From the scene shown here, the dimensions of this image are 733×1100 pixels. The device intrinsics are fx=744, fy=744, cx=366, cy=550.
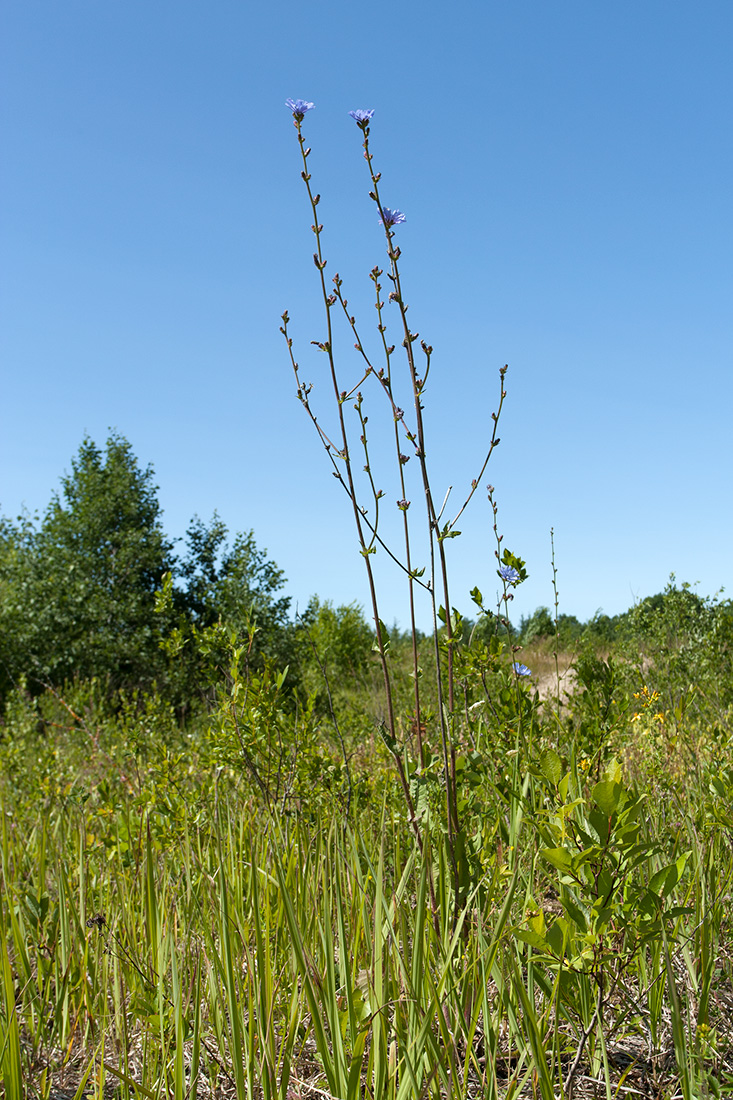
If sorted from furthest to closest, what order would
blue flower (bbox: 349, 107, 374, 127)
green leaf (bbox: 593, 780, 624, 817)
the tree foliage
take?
the tree foliage < blue flower (bbox: 349, 107, 374, 127) < green leaf (bbox: 593, 780, 624, 817)

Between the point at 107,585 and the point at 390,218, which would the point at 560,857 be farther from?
the point at 107,585

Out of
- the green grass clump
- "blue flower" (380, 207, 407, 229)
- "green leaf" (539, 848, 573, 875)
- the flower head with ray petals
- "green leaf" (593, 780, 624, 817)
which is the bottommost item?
the green grass clump

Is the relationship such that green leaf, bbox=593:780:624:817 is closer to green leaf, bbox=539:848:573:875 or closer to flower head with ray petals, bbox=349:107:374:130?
green leaf, bbox=539:848:573:875

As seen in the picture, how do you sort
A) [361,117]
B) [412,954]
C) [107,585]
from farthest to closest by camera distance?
[107,585], [361,117], [412,954]

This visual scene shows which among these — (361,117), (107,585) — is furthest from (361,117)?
(107,585)

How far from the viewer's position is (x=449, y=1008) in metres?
1.42

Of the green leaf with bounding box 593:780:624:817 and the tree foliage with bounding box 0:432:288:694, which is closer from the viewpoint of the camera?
the green leaf with bounding box 593:780:624:817

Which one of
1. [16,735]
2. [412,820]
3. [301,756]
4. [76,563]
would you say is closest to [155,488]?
[76,563]

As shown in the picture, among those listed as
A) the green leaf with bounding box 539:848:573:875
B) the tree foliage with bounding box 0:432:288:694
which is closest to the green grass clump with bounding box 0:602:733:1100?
the green leaf with bounding box 539:848:573:875

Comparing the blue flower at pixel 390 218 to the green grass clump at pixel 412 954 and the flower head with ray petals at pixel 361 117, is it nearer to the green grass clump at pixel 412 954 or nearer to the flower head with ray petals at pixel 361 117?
the flower head with ray petals at pixel 361 117

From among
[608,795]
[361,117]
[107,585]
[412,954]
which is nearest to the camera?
[608,795]

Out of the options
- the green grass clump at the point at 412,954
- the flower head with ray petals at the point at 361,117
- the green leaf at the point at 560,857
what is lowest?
the green grass clump at the point at 412,954

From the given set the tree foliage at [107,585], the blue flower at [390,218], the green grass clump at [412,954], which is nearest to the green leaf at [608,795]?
the green grass clump at [412,954]

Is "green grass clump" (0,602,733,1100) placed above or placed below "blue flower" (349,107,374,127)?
below
